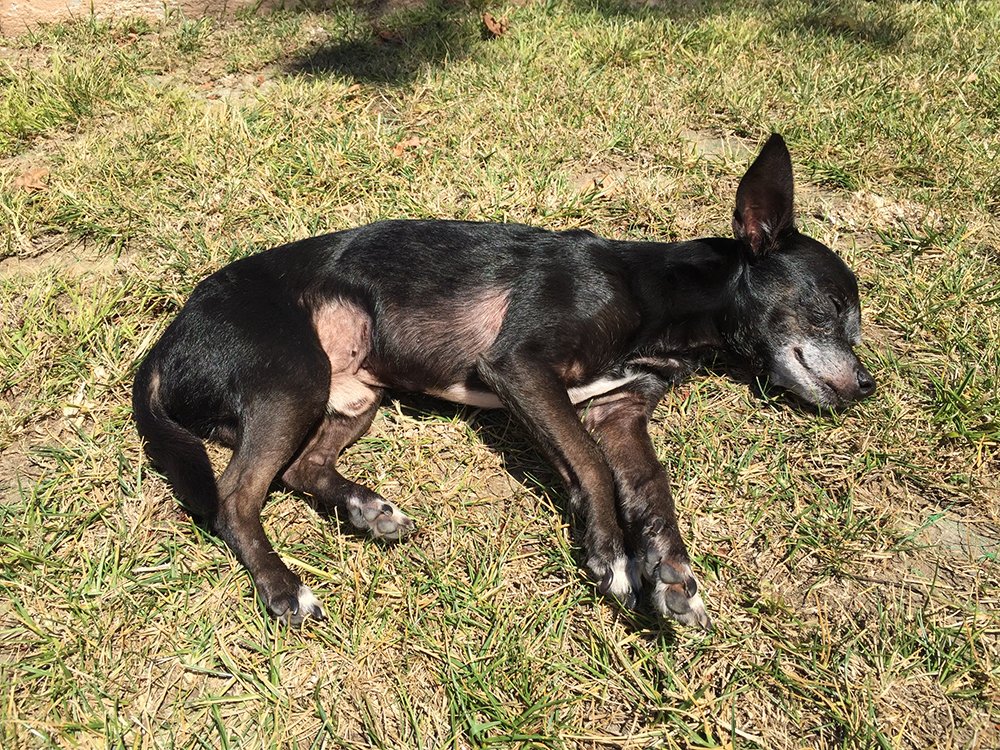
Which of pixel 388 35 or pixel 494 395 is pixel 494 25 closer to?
pixel 388 35

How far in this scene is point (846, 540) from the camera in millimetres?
2754

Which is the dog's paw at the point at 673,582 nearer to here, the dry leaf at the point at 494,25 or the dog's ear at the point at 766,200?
the dog's ear at the point at 766,200

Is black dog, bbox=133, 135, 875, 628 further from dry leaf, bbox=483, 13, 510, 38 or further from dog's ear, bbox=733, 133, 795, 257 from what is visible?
dry leaf, bbox=483, 13, 510, 38

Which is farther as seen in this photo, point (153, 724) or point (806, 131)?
point (806, 131)

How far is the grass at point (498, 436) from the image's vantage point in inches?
91.8

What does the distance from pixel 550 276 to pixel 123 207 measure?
2.68m

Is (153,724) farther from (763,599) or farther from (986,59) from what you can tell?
(986,59)

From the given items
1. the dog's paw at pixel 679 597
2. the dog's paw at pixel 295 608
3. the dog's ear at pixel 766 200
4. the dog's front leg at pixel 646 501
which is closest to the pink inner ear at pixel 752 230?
the dog's ear at pixel 766 200

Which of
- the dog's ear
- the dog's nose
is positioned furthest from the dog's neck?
the dog's nose

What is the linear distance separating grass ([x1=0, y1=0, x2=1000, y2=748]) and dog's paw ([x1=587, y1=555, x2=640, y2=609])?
0.07 m

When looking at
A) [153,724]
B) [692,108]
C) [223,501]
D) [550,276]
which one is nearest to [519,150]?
[692,108]

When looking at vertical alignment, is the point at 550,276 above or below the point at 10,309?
above

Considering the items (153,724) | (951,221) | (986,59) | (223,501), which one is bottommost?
(153,724)

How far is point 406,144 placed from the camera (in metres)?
4.84
